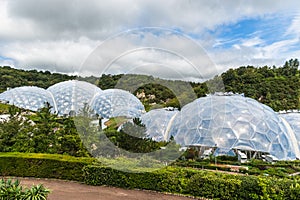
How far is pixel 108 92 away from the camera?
3731cm

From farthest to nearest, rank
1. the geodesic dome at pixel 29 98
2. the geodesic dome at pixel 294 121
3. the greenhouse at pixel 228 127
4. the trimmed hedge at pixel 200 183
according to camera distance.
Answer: the geodesic dome at pixel 29 98 → the geodesic dome at pixel 294 121 → the greenhouse at pixel 228 127 → the trimmed hedge at pixel 200 183

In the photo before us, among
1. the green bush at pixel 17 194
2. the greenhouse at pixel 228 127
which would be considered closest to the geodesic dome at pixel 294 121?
the greenhouse at pixel 228 127

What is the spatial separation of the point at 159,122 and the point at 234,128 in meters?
8.56

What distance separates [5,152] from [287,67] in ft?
184

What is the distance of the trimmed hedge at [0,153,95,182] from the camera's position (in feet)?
47.3

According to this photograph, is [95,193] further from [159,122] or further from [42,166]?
[159,122]

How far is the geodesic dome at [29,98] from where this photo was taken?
124 feet

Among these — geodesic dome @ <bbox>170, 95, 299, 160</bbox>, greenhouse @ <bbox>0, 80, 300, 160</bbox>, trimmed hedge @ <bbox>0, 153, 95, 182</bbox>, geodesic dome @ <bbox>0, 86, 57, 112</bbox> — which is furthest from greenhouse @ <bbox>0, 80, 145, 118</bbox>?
trimmed hedge @ <bbox>0, 153, 95, 182</bbox>

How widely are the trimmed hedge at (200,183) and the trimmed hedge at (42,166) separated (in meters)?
0.90

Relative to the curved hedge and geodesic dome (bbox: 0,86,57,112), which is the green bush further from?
geodesic dome (bbox: 0,86,57,112)

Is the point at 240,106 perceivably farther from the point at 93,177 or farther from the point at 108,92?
the point at 108,92

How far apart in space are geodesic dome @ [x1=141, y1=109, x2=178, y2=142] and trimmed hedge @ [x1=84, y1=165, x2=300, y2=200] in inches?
430

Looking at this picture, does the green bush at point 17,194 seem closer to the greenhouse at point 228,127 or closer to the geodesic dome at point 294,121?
the greenhouse at point 228,127

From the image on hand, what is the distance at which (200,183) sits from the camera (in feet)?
38.8
